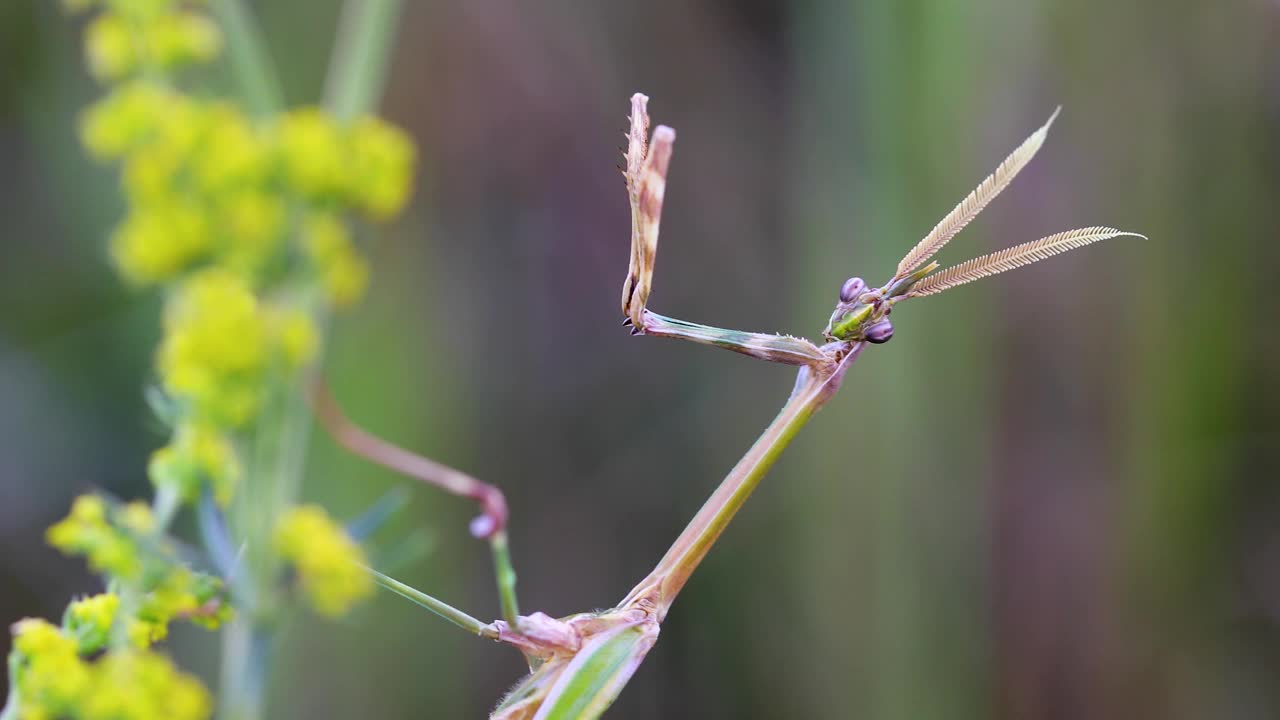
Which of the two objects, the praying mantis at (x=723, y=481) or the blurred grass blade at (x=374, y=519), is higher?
the praying mantis at (x=723, y=481)

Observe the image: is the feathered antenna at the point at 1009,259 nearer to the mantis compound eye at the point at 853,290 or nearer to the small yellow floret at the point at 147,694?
the mantis compound eye at the point at 853,290

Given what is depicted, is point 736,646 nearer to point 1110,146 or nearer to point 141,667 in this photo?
point 1110,146

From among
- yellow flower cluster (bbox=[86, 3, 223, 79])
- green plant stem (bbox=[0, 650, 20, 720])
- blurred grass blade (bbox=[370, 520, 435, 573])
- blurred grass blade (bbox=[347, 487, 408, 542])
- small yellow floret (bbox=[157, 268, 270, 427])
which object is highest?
yellow flower cluster (bbox=[86, 3, 223, 79])

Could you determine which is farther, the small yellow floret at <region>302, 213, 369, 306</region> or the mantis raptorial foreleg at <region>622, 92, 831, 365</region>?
the mantis raptorial foreleg at <region>622, 92, 831, 365</region>

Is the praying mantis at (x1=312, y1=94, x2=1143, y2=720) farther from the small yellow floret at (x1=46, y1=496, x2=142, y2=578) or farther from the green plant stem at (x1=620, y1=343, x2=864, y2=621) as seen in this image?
the small yellow floret at (x1=46, y1=496, x2=142, y2=578)

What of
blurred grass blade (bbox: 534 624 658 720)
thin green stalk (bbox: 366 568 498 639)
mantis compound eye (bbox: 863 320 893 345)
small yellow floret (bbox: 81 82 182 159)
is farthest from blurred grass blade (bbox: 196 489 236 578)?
mantis compound eye (bbox: 863 320 893 345)

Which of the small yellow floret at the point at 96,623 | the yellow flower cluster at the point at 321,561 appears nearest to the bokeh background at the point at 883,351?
the small yellow floret at the point at 96,623

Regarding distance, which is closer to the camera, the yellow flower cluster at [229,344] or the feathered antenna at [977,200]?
the yellow flower cluster at [229,344]

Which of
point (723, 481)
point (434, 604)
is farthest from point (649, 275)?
point (434, 604)

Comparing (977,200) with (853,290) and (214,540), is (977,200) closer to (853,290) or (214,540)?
(853,290)
